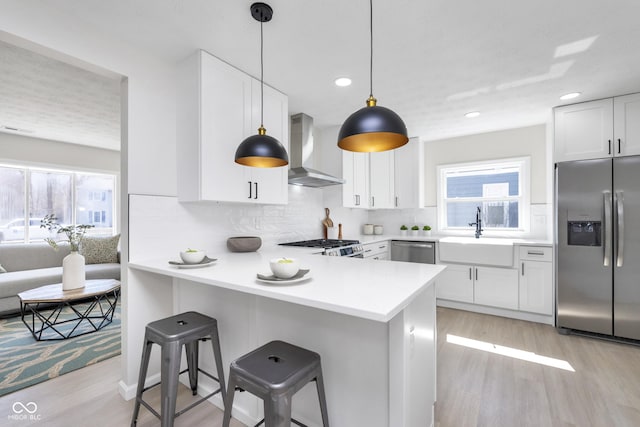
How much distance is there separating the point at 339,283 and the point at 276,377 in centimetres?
46

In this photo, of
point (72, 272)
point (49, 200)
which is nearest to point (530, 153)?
point (72, 272)

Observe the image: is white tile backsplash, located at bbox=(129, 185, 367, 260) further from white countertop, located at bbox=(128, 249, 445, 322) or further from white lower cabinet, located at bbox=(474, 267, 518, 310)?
white lower cabinet, located at bbox=(474, 267, 518, 310)

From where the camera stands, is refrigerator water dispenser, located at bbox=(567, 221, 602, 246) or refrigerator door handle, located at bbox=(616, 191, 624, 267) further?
refrigerator water dispenser, located at bbox=(567, 221, 602, 246)

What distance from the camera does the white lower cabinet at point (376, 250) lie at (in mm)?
3572

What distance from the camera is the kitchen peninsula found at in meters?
1.18

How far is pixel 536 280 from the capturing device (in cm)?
334

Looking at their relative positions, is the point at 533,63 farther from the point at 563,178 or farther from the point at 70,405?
the point at 70,405

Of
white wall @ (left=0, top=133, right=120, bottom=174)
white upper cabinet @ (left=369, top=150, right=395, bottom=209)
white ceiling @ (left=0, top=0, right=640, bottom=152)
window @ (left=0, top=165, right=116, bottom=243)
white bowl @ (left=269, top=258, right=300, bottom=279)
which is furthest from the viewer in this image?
window @ (left=0, top=165, right=116, bottom=243)

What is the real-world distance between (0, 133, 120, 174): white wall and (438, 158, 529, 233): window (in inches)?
232

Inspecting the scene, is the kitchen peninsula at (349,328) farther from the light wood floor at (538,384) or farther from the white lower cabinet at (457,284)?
the white lower cabinet at (457,284)

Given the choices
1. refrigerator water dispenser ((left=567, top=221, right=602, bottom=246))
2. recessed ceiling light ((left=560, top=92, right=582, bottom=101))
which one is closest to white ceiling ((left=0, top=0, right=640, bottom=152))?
recessed ceiling light ((left=560, top=92, right=582, bottom=101))

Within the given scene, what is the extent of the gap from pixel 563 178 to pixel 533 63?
1.43 metres

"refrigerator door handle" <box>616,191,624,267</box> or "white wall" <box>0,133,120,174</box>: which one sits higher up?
"white wall" <box>0,133,120,174</box>

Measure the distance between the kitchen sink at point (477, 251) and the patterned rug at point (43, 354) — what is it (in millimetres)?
3780
